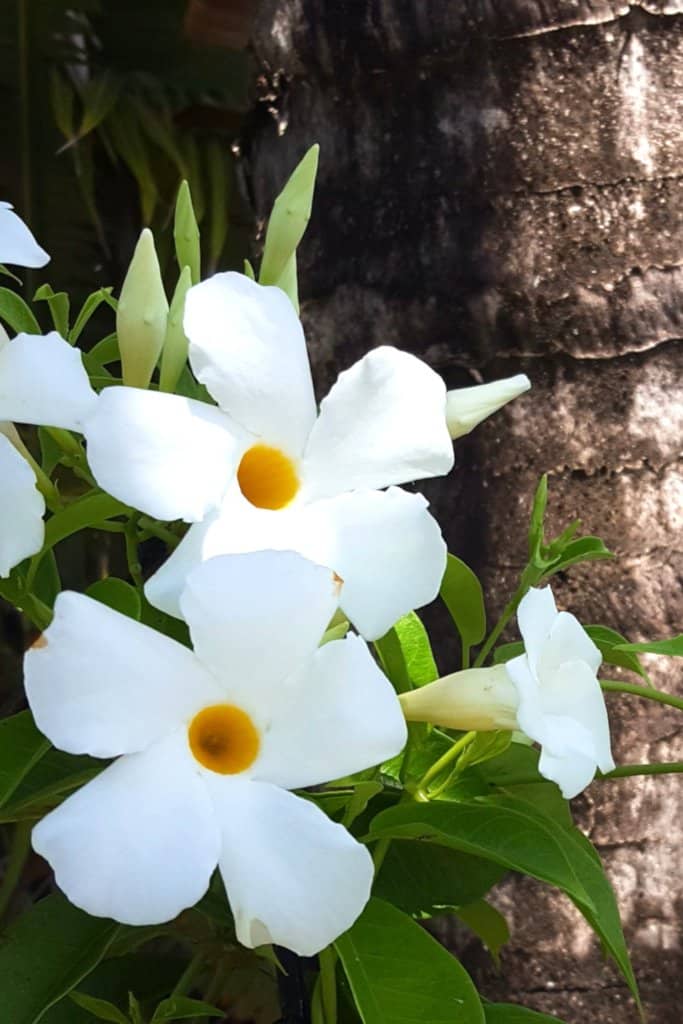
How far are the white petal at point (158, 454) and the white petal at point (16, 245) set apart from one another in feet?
0.36

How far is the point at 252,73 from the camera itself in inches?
44.7

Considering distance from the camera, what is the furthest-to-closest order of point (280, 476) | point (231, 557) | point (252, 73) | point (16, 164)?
1. point (16, 164)
2. point (252, 73)
3. point (280, 476)
4. point (231, 557)

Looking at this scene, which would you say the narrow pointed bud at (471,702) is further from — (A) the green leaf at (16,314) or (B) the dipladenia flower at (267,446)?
(A) the green leaf at (16,314)

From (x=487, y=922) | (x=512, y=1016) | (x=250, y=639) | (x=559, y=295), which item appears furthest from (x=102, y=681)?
(x=559, y=295)

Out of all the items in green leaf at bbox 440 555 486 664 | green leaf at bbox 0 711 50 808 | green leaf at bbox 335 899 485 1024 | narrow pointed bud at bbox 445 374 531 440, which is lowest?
green leaf at bbox 335 899 485 1024

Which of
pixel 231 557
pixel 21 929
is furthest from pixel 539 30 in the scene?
pixel 21 929

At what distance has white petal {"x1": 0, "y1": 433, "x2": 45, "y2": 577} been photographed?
1.63 feet

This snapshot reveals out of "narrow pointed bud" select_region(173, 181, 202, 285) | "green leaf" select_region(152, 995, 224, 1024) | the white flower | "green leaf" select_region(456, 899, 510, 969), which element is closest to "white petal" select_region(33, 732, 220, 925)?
the white flower

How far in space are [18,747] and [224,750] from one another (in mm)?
131

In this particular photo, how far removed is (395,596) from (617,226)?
0.63 metres

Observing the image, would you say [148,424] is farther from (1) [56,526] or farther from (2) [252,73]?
(2) [252,73]

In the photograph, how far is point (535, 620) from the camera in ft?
1.75

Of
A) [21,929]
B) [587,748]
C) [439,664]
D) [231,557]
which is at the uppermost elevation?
[231,557]

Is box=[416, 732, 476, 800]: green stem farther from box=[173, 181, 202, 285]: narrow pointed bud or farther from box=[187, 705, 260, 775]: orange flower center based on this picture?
box=[173, 181, 202, 285]: narrow pointed bud
